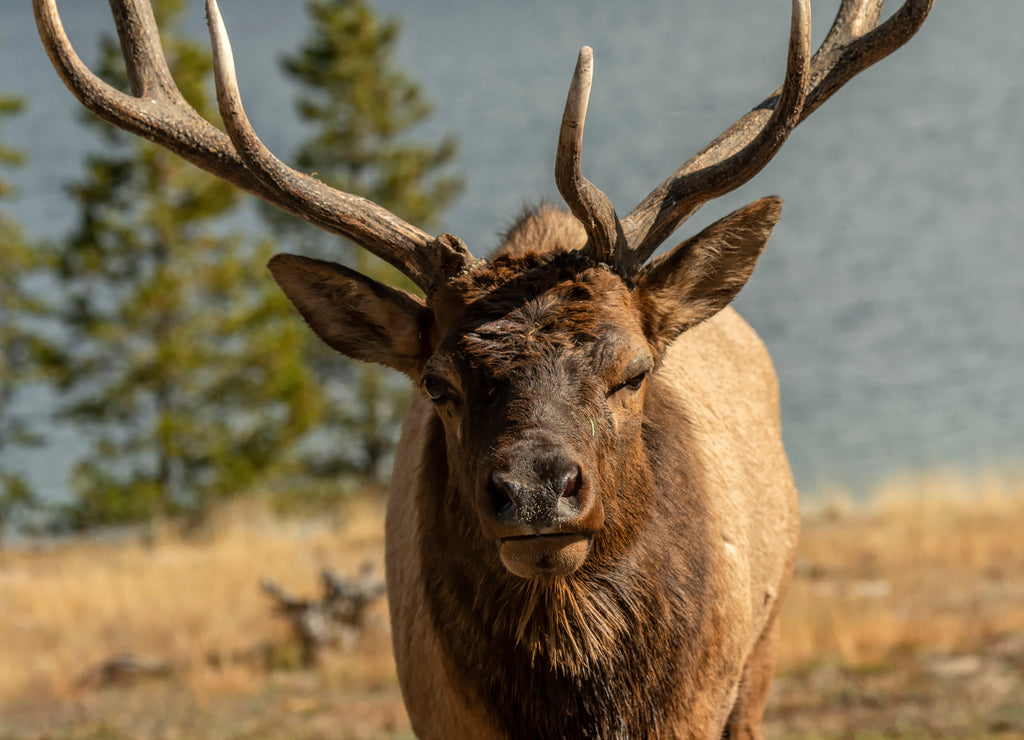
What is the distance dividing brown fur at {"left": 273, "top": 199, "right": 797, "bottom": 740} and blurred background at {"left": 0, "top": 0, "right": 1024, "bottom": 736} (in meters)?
1.75

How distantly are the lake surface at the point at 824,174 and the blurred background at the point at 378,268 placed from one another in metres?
0.17

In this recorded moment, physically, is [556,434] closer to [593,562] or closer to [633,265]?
[593,562]

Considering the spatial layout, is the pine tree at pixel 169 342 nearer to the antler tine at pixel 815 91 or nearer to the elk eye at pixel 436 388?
the antler tine at pixel 815 91

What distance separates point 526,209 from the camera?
5555 mm

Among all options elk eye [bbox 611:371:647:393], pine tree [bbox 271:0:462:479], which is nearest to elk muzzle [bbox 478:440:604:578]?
elk eye [bbox 611:371:647:393]

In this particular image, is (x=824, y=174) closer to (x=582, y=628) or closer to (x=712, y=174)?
(x=712, y=174)

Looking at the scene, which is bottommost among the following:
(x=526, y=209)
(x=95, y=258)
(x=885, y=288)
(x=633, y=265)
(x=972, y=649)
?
(x=972, y=649)

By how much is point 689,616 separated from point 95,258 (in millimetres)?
21172

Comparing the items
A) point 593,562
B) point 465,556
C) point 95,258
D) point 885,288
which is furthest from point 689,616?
point 885,288

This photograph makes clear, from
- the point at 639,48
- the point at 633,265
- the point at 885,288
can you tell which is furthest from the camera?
the point at 639,48

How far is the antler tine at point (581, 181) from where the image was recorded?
386 cm

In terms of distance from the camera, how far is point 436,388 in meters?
4.05

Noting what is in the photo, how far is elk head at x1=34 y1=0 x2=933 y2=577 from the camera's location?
3.58m

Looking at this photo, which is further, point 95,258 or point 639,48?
point 639,48
